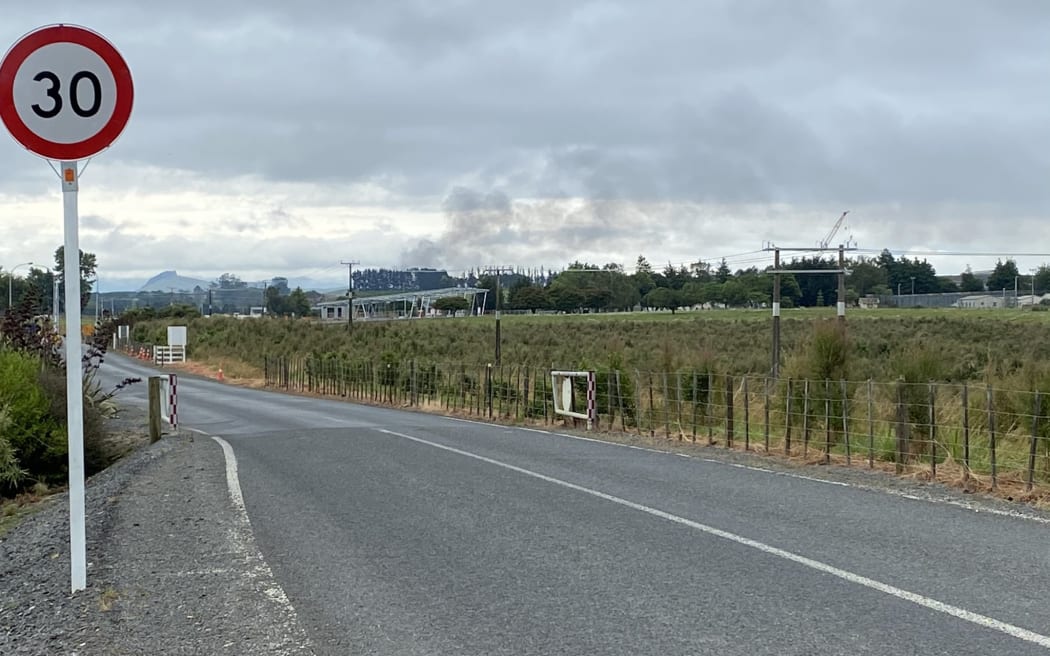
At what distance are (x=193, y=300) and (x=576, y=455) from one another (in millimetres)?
172594

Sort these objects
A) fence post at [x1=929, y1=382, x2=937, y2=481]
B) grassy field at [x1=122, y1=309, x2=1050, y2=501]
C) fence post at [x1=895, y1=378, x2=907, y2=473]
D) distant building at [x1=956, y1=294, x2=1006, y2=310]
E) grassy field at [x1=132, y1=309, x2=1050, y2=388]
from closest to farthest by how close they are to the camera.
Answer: fence post at [x1=929, y1=382, x2=937, y2=481], fence post at [x1=895, y1=378, x2=907, y2=473], grassy field at [x1=122, y1=309, x2=1050, y2=501], grassy field at [x1=132, y1=309, x2=1050, y2=388], distant building at [x1=956, y1=294, x2=1006, y2=310]

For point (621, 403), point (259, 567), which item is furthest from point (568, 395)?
point (259, 567)

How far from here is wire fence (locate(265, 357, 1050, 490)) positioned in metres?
11.6

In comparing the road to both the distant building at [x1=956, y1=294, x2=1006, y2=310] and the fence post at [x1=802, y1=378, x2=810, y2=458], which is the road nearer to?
the fence post at [x1=802, y1=378, x2=810, y2=458]

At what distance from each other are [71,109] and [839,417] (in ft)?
37.7

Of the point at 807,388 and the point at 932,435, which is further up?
the point at 807,388

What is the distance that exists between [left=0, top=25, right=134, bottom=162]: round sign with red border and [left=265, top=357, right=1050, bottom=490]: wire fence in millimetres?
9520

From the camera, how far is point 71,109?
5602 millimetres

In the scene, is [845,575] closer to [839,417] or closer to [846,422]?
[846,422]

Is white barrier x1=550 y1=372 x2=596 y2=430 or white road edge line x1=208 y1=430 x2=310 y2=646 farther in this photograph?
white barrier x1=550 y1=372 x2=596 y2=430

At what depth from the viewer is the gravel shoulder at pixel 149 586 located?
535 centimetres

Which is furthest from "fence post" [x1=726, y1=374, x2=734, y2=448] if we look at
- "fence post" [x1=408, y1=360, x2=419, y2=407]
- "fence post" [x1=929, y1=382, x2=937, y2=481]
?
"fence post" [x1=408, y1=360, x2=419, y2=407]

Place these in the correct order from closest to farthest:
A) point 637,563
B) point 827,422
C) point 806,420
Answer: point 637,563, point 827,422, point 806,420

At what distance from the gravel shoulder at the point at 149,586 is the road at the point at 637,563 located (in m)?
0.28
